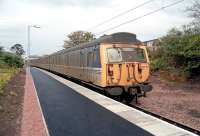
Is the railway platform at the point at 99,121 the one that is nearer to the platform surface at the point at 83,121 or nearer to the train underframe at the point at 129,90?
the platform surface at the point at 83,121

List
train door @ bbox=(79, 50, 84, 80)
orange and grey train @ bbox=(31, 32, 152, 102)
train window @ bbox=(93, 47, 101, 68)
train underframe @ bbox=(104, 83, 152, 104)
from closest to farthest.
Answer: train underframe @ bbox=(104, 83, 152, 104) → orange and grey train @ bbox=(31, 32, 152, 102) → train window @ bbox=(93, 47, 101, 68) → train door @ bbox=(79, 50, 84, 80)

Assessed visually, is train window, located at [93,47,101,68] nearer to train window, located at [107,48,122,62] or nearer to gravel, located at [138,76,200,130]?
train window, located at [107,48,122,62]

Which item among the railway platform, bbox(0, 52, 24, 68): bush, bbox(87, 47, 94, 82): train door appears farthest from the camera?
bbox(0, 52, 24, 68): bush

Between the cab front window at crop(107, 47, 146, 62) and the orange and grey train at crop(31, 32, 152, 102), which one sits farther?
the cab front window at crop(107, 47, 146, 62)

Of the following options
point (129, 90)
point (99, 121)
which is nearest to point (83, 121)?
point (99, 121)

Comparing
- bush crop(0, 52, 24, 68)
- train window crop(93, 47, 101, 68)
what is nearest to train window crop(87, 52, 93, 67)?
train window crop(93, 47, 101, 68)

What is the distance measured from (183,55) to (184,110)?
14.1m

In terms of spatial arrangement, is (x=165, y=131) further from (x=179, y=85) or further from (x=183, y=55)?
(x=183, y=55)

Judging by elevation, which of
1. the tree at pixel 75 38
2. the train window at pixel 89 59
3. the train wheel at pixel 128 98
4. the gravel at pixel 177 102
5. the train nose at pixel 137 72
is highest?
the tree at pixel 75 38

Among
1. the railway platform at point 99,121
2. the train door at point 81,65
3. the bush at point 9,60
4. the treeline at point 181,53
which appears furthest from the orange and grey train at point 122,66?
the bush at point 9,60

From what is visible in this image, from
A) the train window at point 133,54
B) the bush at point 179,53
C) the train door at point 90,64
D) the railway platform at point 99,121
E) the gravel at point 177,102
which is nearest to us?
the railway platform at point 99,121

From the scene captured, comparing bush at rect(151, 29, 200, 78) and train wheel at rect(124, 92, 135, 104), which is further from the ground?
bush at rect(151, 29, 200, 78)

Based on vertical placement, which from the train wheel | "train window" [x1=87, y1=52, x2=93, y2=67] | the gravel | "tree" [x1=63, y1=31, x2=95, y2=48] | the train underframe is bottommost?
the gravel

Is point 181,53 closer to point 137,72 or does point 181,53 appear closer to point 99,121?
point 137,72
